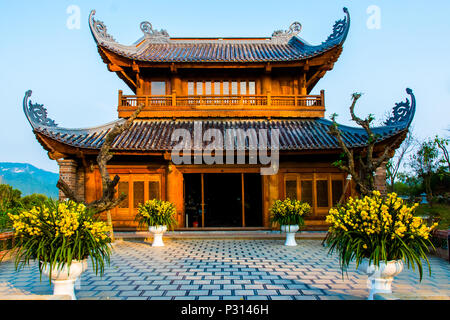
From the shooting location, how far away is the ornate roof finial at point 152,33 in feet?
46.1

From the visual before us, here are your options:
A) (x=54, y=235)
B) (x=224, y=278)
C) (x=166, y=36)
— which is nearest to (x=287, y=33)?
(x=166, y=36)

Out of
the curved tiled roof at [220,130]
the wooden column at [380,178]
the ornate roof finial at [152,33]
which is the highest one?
the ornate roof finial at [152,33]

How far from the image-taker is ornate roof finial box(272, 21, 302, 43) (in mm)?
14406

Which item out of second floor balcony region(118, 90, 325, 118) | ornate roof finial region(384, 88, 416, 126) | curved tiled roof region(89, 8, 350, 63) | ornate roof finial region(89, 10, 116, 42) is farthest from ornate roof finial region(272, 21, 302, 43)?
ornate roof finial region(89, 10, 116, 42)

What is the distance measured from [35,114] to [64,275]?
7953 millimetres

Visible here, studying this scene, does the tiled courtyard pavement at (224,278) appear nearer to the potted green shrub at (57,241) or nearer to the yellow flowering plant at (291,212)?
the potted green shrub at (57,241)

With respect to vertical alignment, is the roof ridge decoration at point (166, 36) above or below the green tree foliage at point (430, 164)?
above

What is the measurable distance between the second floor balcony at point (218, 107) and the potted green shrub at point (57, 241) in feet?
26.6

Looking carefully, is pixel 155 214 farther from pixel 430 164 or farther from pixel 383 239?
pixel 430 164

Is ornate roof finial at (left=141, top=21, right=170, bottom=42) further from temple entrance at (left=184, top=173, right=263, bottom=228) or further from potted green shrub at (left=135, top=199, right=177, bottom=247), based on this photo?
potted green shrub at (left=135, top=199, right=177, bottom=247)

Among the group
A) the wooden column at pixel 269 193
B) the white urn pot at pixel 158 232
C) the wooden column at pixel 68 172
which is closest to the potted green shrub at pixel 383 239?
the white urn pot at pixel 158 232

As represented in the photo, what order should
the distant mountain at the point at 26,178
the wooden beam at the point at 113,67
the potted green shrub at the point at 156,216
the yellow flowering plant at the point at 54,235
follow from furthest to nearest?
the distant mountain at the point at 26,178, the wooden beam at the point at 113,67, the potted green shrub at the point at 156,216, the yellow flowering plant at the point at 54,235

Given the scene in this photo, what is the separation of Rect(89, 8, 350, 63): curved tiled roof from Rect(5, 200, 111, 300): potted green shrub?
9.10 meters

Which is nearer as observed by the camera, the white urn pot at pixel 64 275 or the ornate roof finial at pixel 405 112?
the white urn pot at pixel 64 275
